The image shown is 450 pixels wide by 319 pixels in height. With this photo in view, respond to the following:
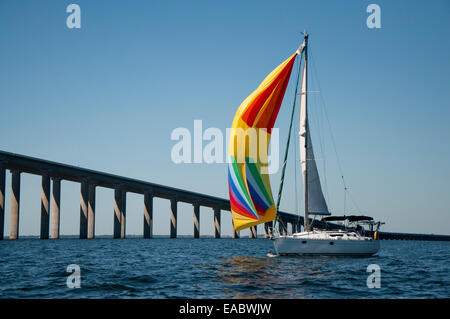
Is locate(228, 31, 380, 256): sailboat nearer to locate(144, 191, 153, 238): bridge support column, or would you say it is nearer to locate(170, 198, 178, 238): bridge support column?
locate(144, 191, 153, 238): bridge support column

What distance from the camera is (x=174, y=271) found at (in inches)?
884

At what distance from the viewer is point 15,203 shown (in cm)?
6900

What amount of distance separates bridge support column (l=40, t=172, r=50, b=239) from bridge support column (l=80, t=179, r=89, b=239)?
8.52 meters

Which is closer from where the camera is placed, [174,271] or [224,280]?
[224,280]

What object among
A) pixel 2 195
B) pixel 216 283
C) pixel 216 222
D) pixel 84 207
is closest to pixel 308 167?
pixel 216 283

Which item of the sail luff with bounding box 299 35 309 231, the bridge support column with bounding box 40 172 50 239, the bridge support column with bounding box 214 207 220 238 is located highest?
the sail luff with bounding box 299 35 309 231

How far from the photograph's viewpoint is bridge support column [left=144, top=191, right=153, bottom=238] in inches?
3898

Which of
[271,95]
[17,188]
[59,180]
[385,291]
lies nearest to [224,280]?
[385,291]

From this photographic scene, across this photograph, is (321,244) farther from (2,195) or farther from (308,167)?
(2,195)

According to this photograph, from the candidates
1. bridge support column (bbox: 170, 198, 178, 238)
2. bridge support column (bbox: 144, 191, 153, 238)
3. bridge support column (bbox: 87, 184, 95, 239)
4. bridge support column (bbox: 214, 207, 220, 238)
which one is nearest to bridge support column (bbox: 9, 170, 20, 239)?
bridge support column (bbox: 87, 184, 95, 239)

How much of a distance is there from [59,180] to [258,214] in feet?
197

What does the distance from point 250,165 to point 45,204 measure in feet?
184
